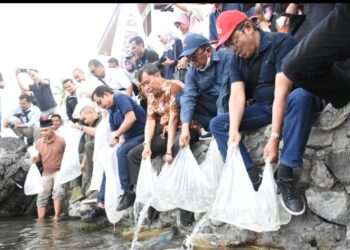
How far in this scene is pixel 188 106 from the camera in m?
4.45

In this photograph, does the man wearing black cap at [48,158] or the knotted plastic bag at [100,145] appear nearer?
the knotted plastic bag at [100,145]

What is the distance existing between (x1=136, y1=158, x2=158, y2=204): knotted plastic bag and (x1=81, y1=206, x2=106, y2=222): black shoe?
4.60 feet

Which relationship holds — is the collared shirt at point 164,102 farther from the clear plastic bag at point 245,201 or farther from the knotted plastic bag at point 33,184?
the knotted plastic bag at point 33,184

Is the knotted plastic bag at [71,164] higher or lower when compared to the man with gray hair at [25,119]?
lower

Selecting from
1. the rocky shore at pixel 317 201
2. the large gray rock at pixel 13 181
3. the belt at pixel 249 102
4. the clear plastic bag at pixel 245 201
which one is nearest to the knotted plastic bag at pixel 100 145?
the rocky shore at pixel 317 201

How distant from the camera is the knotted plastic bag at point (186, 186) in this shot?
12.7ft

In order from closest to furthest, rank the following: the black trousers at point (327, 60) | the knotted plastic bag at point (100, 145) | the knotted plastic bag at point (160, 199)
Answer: the black trousers at point (327, 60) → the knotted plastic bag at point (160, 199) → the knotted plastic bag at point (100, 145)

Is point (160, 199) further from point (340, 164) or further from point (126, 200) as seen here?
point (340, 164)

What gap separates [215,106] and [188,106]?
313 millimetres

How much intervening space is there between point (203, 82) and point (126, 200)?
189 cm

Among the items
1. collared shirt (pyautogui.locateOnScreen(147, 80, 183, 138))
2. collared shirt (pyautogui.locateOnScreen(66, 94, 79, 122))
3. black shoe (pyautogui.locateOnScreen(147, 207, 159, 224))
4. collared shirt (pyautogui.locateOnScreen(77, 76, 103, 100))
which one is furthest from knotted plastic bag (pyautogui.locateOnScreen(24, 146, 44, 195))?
collared shirt (pyautogui.locateOnScreen(147, 80, 183, 138))

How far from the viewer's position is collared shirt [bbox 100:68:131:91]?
7711 millimetres

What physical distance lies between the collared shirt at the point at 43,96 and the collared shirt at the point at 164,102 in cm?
485

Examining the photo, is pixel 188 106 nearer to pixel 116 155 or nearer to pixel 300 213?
pixel 116 155
